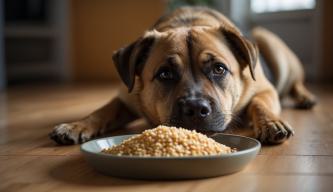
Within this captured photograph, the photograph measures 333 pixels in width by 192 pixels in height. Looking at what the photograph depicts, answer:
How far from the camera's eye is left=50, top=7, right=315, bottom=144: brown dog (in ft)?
7.64

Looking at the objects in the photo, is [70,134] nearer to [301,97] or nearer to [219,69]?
[219,69]

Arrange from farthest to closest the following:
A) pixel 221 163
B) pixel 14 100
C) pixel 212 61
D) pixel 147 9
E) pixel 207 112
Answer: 1. pixel 147 9
2. pixel 14 100
3. pixel 212 61
4. pixel 207 112
5. pixel 221 163

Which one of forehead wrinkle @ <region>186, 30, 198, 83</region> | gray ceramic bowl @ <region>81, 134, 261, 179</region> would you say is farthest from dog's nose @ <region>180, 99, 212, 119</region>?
gray ceramic bowl @ <region>81, 134, 261, 179</region>

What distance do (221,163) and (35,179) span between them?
609 millimetres

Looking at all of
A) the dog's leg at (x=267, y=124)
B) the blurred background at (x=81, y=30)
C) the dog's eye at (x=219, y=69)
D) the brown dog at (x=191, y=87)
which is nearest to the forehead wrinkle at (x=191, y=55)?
the brown dog at (x=191, y=87)

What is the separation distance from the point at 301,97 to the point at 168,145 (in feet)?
7.79

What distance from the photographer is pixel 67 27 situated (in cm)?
762

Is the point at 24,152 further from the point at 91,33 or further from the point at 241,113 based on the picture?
the point at 91,33

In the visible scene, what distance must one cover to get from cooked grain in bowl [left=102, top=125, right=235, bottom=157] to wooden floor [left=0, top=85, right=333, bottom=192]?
10cm

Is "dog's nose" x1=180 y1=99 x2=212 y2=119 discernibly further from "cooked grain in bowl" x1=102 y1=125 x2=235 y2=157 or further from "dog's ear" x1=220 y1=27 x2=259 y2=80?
"dog's ear" x1=220 y1=27 x2=259 y2=80

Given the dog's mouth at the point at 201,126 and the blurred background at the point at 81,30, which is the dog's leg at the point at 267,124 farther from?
the blurred background at the point at 81,30

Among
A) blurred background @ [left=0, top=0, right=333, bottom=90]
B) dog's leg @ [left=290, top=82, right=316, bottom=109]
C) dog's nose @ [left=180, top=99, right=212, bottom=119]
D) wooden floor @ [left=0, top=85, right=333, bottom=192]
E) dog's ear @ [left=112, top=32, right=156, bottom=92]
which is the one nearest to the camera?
wooden floor @ [left=0, top=85, right=333, bottom=192]

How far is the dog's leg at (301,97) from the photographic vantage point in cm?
384

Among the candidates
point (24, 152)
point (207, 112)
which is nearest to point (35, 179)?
point (24, 152)
